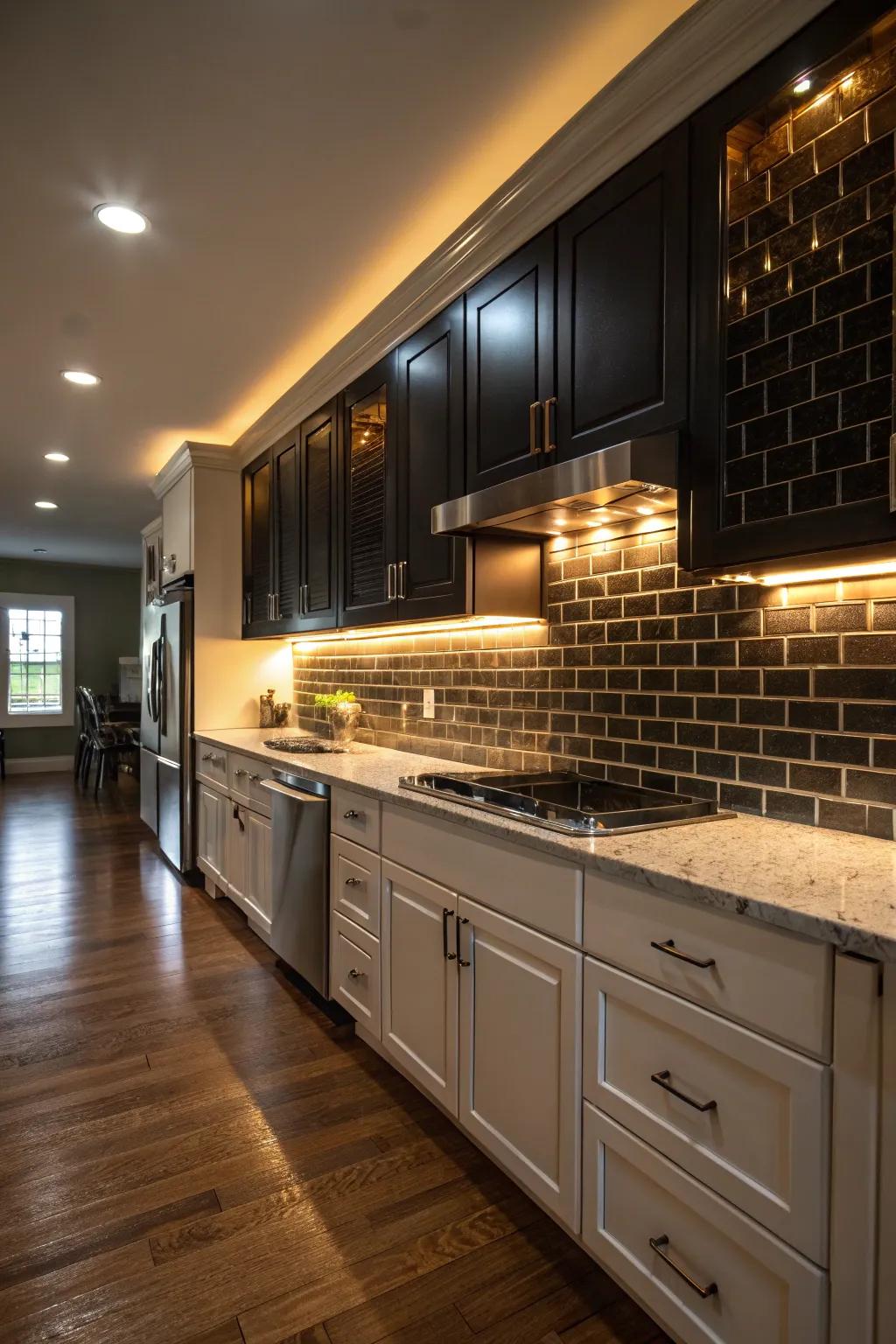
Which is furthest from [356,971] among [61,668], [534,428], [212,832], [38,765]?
[61,668]

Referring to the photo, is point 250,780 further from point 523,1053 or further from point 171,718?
point 523,1053

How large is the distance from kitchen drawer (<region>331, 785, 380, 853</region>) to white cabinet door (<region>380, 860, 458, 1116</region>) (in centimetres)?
12

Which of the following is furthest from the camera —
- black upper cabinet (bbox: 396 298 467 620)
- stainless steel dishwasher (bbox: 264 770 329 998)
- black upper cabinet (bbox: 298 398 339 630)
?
black upper cabinet (bbox: 298 398 339 630)

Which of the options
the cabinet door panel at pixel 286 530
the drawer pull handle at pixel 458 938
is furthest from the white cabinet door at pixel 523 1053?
the cabinet door panel at pixel 286 530

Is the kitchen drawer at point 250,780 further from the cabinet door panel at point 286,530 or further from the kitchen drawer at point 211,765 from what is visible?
the cabinet door panel at point 286,530

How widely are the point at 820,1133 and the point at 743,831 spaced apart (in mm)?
615

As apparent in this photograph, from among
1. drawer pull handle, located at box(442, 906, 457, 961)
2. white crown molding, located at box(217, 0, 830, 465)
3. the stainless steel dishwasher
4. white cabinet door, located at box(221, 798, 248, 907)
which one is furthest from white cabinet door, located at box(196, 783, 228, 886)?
white crown molding, located at box(217, 0, 830, 465)

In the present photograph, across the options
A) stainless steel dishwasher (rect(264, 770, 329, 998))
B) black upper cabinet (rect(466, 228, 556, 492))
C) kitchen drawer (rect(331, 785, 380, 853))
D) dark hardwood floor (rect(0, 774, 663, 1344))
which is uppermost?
black upper cabinet (rect(466, 228, 556, 492))

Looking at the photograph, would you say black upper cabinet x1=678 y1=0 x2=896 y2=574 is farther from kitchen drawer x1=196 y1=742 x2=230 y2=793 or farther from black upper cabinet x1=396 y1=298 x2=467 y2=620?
kitchen drawer x1=196 y1=742 x2=230 y2=793

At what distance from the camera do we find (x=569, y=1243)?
158cm

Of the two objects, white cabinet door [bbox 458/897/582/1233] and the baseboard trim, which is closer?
white cabinet door [bbox 458/897/582/1233]

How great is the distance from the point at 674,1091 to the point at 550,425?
1521mm

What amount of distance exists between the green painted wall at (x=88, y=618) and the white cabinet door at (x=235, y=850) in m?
6.84

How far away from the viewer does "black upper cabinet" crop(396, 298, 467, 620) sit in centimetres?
235
